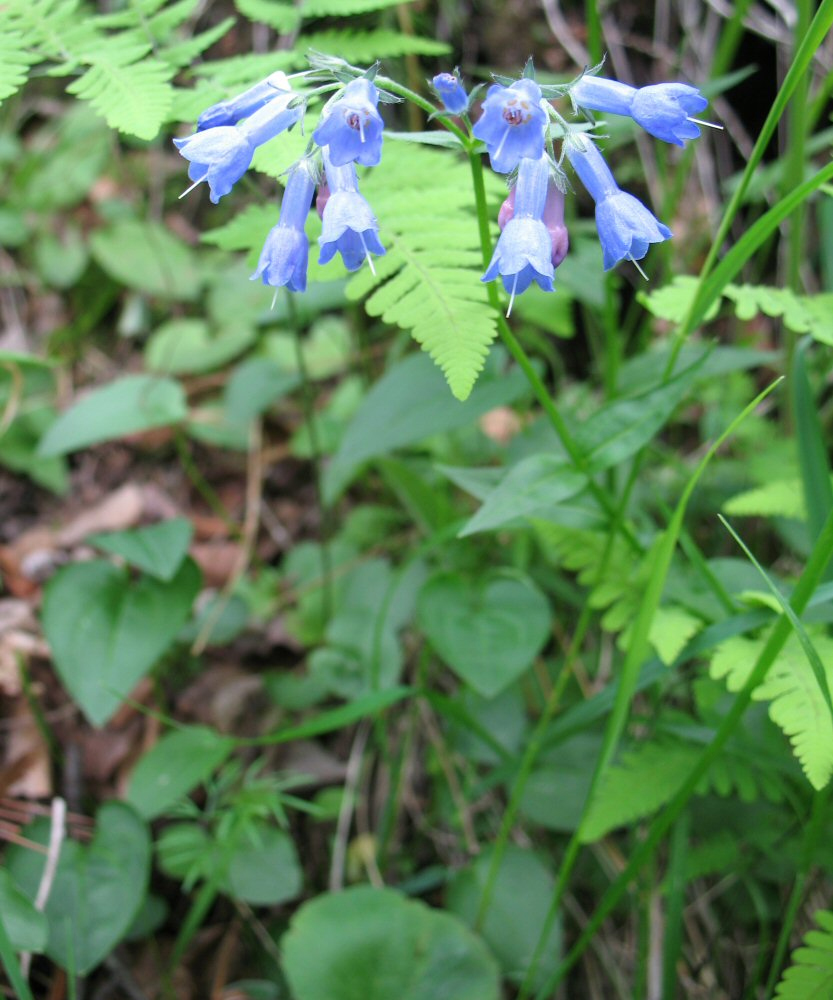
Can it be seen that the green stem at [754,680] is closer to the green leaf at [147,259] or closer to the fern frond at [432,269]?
the fern frond at [432,269]

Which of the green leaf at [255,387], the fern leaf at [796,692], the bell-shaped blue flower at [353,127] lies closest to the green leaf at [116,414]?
the green leaf at [255,387]

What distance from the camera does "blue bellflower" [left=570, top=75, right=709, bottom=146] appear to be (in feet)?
4.08

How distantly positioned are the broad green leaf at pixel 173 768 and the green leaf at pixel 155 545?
408 mm

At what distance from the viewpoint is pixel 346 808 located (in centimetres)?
225

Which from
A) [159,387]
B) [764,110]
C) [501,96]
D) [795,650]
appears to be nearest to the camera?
[501,96]

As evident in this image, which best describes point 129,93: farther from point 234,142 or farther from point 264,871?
point 264,871

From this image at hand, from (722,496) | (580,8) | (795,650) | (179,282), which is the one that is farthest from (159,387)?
(580,8)

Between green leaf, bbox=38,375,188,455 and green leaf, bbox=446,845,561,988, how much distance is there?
58.0 inches

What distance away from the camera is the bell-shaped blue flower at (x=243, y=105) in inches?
52.2

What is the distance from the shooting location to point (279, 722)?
2527mm

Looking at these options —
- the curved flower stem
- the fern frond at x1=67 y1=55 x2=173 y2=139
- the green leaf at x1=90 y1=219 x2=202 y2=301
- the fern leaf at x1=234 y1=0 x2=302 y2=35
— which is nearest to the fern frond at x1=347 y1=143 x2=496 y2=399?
the curved flower stem

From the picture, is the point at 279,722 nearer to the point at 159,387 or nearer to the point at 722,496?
the point at 159,387

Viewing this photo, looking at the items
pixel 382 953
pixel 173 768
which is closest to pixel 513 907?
pixel 382 953

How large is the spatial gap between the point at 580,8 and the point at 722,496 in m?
2.30
